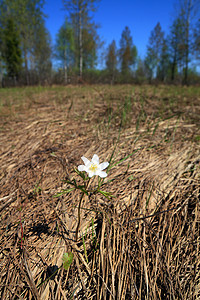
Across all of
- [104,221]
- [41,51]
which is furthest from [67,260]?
[41,51]

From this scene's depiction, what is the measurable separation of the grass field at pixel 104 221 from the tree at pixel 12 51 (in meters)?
22.1

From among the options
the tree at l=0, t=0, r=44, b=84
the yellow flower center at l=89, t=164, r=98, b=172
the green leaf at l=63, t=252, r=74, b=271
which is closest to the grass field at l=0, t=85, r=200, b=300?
the green leaf at l=63, t=252, r=74, b=271

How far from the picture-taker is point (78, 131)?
2102mm

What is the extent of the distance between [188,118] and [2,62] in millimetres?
24945

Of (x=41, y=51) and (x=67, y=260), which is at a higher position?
(x=41, y=51)

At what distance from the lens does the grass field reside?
0.80 metres

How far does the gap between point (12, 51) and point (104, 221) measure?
2578 centimetres

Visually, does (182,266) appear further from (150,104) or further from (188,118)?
(150,104)

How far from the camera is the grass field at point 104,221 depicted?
797mm

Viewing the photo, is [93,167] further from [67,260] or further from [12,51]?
[12,51]

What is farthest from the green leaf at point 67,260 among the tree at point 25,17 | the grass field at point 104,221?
the tree at point 25,17

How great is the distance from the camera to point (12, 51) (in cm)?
1998

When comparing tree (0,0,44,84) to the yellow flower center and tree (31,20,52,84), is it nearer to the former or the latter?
tree (31,20,52,84)

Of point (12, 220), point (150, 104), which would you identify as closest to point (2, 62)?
point (150, 104)
